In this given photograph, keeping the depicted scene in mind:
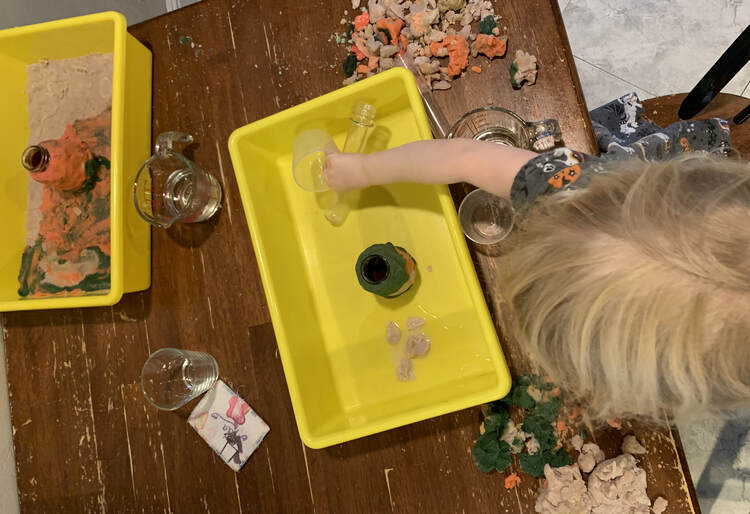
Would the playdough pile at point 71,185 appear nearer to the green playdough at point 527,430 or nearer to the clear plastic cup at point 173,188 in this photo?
the clear plastic cup at point 173,188

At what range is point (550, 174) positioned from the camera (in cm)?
54

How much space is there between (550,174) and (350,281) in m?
0.35

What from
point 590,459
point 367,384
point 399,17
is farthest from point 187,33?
point 590,459

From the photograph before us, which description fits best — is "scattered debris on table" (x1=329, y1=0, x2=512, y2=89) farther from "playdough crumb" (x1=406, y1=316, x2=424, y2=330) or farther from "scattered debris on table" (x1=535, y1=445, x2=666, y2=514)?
Result: "scattered debris on table" (x1=535, y1=445, x2=666, y2=514)

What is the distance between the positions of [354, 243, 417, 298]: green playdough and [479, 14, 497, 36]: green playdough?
0.34m

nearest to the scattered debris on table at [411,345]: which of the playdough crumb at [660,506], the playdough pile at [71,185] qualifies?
the playdough crumb at [660,506]

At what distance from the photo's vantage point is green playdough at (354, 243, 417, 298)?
2.17 feet

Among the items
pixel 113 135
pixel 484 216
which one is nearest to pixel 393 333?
pixel 484 216

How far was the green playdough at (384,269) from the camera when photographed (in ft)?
2.17

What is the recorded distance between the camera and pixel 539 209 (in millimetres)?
542

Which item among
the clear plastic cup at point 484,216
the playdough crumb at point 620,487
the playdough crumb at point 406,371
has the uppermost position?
the clear plastic cup at point 484,216

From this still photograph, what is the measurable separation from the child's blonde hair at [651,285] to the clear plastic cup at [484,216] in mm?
153

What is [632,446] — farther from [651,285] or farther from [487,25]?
[487,25]

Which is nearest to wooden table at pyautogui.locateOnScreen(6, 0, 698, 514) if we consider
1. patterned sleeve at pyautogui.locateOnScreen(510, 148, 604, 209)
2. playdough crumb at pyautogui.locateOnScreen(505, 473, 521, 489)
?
playdough crumb at pyautogui.locateOnScreen(505, 473, 521, 489)
